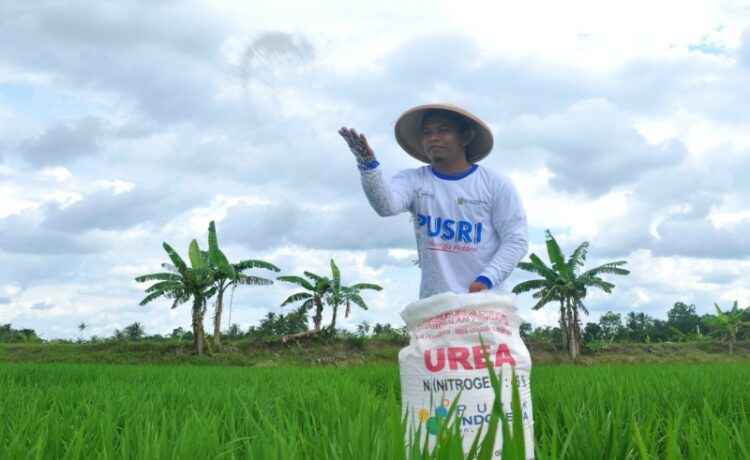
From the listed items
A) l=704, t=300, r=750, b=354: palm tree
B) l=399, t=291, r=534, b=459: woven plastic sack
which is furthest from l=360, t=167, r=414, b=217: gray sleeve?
l=704, t=300, r=750, b=354: palm tree

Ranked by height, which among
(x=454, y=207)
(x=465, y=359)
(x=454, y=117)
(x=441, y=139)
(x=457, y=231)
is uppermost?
(x=454, y=117)

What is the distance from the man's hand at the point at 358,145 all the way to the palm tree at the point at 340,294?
2003 cm

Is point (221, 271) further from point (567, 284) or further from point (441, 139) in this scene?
point (441, 139)

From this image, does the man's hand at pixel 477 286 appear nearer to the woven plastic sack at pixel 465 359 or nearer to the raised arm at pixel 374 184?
the woven plastic sack at pixel 465 359

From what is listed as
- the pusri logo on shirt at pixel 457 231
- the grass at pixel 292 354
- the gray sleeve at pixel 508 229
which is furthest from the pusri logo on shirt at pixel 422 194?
the grass at pixel 292 354

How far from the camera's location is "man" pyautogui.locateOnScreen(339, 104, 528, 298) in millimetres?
2596

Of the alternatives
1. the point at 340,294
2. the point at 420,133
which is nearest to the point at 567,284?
the point at 340,294

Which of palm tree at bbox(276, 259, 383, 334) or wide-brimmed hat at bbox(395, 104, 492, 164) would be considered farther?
palm tree at bbox(276, 259, 383, 334)

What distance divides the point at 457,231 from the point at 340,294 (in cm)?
2016

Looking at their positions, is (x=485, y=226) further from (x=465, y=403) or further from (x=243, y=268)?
(x=243, y=268)

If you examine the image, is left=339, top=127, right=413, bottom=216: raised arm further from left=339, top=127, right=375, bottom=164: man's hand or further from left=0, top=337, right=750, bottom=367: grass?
left=0, top=337, right=750, bottom=367: grass

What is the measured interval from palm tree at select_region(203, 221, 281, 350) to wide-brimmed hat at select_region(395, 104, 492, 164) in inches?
658

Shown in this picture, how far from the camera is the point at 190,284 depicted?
1947 cm

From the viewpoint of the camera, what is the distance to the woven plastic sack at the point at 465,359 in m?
1.93
